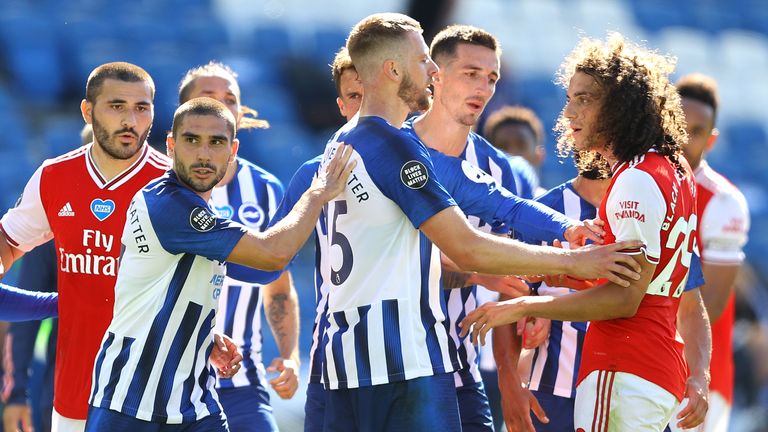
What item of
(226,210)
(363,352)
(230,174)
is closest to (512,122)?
(230,174)

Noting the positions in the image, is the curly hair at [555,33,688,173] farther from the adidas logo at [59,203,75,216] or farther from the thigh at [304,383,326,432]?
the adidas logo at [59,203,75,216]

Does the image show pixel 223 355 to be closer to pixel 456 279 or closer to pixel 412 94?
pixel 456 279

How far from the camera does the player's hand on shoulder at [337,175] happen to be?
4.76 m

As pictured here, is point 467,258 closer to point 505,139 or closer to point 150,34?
point 505,139

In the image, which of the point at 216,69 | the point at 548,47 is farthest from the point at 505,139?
the point at 548,47

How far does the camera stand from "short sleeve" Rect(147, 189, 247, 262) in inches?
188

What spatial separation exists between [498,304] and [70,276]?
88.2 inches

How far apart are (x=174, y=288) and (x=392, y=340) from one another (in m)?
0.99

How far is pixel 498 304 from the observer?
484cm

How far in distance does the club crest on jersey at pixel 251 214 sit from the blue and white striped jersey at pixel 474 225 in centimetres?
109

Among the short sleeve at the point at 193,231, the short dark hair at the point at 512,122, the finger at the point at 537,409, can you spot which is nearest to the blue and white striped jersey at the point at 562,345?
the finger at the point at 537,409

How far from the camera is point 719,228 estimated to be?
730cm

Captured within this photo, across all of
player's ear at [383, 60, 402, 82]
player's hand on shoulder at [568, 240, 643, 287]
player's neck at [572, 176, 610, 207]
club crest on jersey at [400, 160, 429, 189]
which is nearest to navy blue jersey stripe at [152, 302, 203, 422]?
club crest on jersey at [400, 160, 429, 189]

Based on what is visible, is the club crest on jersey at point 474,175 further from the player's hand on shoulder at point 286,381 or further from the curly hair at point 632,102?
the player's hand on shoulder at point 286,381
